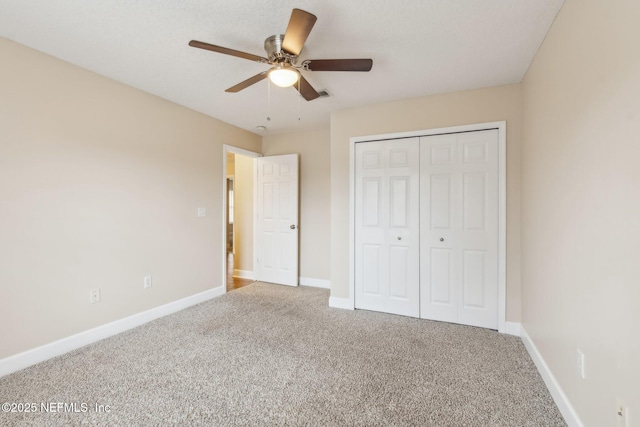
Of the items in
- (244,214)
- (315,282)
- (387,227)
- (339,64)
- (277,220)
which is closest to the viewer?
(339,64)

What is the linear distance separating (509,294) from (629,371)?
5.79 ft

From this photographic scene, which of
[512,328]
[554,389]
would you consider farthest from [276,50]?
[512,328]

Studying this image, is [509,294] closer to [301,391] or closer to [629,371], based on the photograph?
[629,371]

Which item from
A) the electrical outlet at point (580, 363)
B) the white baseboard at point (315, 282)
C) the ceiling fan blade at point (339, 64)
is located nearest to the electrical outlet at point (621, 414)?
the electrical outlet at point (580, 363)

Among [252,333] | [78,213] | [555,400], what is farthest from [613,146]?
[78,213]

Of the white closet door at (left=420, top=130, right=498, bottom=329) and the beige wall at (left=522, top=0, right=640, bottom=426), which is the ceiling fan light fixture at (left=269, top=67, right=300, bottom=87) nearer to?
the beige wall at (left=522, top=0, right=640, bottom=426)

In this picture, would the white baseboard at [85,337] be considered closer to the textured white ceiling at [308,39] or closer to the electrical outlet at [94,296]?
the electrical outlet at [94,296]

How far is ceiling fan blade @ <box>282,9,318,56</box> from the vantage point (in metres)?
1.42

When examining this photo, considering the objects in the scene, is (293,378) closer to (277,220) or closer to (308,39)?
(308,39)

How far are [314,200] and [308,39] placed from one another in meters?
2.59

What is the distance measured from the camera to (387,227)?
124 inches

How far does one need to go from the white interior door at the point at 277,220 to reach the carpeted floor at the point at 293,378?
1.52 meters

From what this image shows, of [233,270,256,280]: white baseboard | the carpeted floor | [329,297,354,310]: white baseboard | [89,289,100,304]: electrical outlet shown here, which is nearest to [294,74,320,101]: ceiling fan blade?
the carpeted floor

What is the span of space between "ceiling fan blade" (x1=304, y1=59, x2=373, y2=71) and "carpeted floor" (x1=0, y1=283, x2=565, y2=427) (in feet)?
7.05
